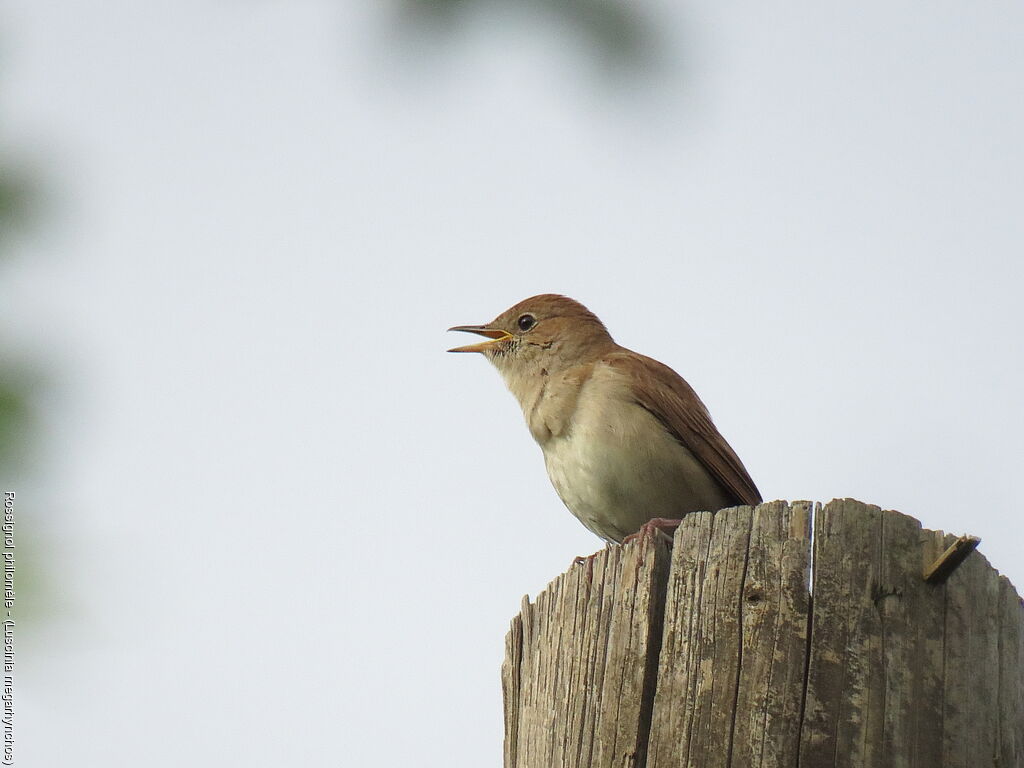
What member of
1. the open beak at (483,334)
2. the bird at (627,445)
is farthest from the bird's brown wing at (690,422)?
the open beak at (483,334)

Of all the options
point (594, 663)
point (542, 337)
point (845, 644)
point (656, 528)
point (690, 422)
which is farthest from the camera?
point (542, 337)

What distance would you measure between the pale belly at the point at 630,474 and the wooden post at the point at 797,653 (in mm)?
2233

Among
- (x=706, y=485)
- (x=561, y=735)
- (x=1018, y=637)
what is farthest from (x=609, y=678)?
(x=706, y=485)

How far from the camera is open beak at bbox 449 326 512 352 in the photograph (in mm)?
7059

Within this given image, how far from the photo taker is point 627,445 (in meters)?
5.62

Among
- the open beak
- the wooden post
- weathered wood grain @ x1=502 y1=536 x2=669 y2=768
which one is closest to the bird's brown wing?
the open beak

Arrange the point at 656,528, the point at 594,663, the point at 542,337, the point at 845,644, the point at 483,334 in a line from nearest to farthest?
the point at 845,644, the point at 594,663, the point at 656,528, the point at 542,337, the point at 483,334

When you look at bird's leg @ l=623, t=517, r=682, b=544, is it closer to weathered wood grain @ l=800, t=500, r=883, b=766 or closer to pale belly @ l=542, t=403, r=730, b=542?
weathered wood grain @ l=800, t=500, r=883, b=766

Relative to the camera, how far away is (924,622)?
304cm

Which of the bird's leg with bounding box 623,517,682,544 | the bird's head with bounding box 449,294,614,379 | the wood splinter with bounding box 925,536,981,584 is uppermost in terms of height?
the bird's head with bounding box 449,294,614,379

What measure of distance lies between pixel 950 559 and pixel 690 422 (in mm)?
2729

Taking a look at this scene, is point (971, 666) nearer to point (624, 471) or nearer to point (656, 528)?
point (656, 528)

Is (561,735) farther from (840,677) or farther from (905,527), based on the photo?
(905,527)

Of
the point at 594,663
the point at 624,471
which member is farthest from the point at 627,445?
the point at 594,663
